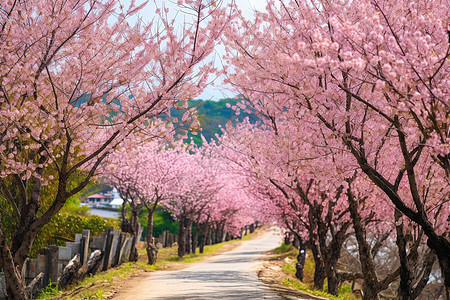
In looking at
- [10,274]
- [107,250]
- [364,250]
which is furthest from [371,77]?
[107,250]

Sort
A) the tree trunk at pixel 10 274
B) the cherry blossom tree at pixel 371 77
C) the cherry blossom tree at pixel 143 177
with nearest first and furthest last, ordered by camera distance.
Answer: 1. the cherry blossom tree at pixel 371 77
2. the tree trunk at pixel 10 274
3. the cherry blossom tree at pixel 143 177

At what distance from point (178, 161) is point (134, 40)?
22.4m

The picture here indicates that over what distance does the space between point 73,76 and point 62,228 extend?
33.5 ft

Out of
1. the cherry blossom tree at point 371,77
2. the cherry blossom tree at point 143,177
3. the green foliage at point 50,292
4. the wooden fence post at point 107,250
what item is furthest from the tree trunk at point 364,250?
the cherry blossom tree at point 143,177

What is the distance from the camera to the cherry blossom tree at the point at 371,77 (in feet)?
18.2

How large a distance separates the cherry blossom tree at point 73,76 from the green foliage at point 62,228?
7.64m

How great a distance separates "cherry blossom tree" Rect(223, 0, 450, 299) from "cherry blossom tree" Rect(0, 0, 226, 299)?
1.44 metres

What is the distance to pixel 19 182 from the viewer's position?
7.87m

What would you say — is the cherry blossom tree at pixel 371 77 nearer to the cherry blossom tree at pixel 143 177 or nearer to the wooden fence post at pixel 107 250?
the wooden fence post at pixel 107 250

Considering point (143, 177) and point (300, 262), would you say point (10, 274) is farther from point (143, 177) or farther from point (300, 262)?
point (143, 177)

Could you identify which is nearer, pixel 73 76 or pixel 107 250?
pixel 73 76

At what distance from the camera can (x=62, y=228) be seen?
54.7 feet

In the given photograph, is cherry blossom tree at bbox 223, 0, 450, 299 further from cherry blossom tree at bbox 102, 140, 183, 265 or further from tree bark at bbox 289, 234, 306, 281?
cherry blossom tree at bbox 102, 140, 183, 265

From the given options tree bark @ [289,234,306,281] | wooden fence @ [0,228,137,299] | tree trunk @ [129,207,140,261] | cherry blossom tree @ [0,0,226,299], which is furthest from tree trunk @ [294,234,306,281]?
cherry blossom tree @ [0,0,226,299]
